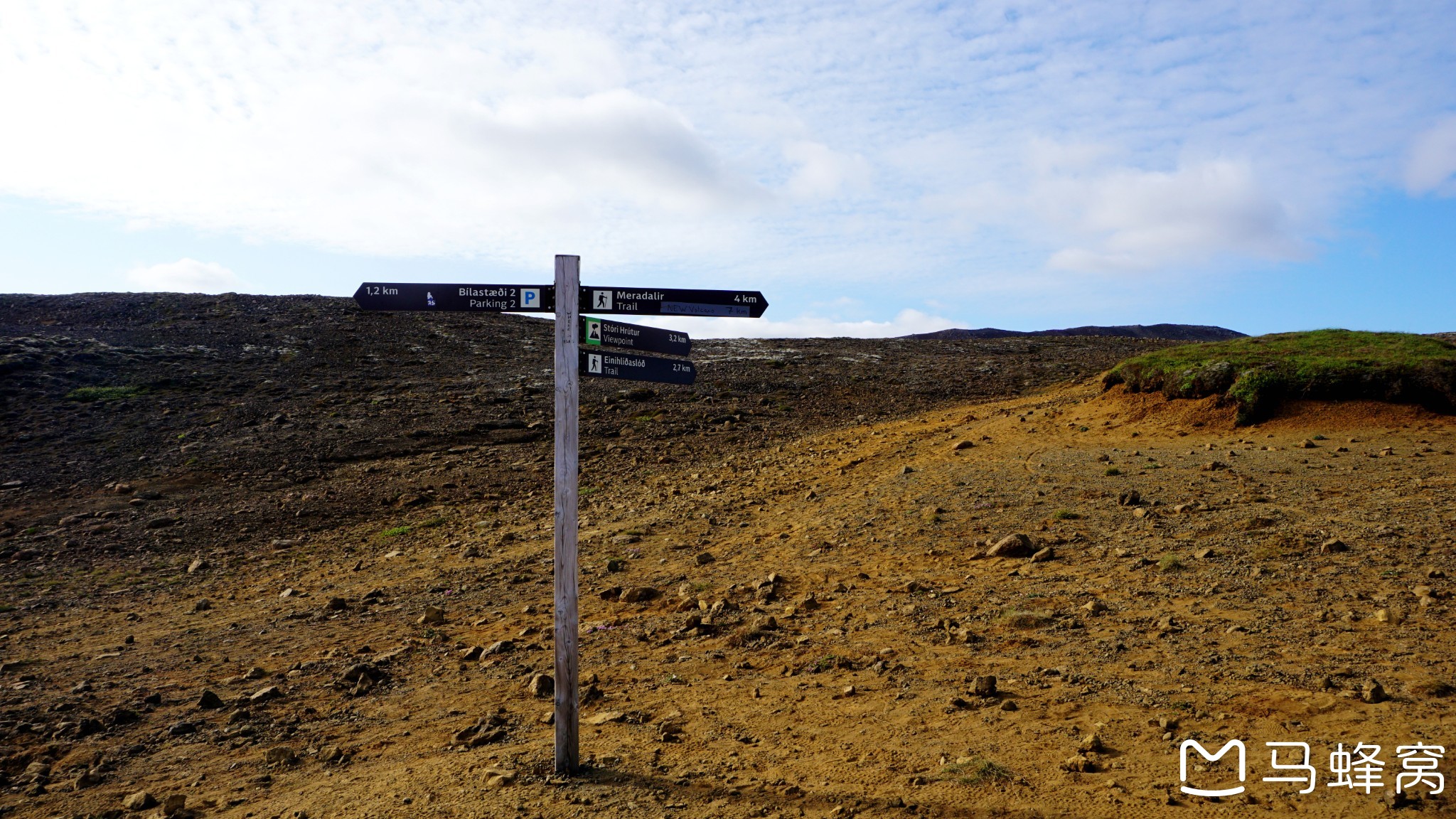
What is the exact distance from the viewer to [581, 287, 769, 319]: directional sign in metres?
6.18

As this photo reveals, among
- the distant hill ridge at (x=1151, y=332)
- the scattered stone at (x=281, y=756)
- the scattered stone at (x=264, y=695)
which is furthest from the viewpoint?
the distant hill ridge at (x=1151, y=332)

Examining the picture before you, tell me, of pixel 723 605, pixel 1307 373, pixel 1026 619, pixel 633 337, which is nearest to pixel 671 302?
pixel 633 337

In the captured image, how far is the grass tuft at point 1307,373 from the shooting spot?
14.6 metres

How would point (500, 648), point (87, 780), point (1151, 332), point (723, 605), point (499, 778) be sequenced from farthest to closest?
point (1151, 332)
point (723, 605)
point (500, 648)
point (87, 780)
point (499, 778)

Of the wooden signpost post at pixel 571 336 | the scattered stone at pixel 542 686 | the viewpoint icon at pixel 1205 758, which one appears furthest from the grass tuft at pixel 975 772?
the scattered stone at pixel 542 686

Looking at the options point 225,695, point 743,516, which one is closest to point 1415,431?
point 743,516

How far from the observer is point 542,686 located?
764 cm

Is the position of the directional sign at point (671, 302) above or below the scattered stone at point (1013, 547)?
above

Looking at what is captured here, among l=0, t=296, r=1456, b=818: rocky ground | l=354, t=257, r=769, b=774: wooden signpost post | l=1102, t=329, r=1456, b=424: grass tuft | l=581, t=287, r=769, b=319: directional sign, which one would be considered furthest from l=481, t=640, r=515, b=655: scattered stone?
l=1102, t=329, r=1456, b=424: grass tuft

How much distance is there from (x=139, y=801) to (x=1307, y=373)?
16.6m

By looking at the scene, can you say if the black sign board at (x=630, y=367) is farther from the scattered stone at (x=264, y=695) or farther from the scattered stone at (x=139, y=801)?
the scattered stone at (x=264, y=695)

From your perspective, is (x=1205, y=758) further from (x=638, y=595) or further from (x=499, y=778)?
(x=638, y=595)

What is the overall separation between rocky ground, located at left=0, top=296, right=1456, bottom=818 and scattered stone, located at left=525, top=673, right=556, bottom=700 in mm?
118

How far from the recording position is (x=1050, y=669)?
6.99 metres
